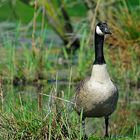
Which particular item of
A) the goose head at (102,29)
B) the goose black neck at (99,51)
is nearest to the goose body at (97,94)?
the goose black neck at (99,51)

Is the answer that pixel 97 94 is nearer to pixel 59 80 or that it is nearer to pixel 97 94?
pixel 97 94

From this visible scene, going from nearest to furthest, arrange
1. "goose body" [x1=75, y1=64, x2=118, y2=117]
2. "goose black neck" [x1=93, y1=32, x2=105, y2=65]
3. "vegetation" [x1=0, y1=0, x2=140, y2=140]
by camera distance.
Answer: "vegetation" [x1=0, y1=0, x2=140, y2=140], "goose body" [x1=75, y1=64, x2=118, y2=117], "goose black neck" [x1=93, y1=32, x2=105, y2=65]

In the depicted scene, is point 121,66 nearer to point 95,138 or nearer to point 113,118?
point 113,118

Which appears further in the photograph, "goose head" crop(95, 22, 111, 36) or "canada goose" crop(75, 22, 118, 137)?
"goose head" crop(95, 22, 111, 36)

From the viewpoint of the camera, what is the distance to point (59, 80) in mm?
14227

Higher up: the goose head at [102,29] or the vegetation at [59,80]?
the goose head at [102,29]

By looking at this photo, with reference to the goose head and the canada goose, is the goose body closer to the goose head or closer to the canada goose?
the canada goose

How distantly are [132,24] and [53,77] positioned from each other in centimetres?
209

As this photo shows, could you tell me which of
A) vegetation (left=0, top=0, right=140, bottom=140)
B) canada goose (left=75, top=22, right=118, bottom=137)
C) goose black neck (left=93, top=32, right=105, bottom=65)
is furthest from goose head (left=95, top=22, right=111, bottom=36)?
vegetation (left=0, top=0, right=140, bottom=140)

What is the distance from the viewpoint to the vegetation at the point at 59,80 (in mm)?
8234

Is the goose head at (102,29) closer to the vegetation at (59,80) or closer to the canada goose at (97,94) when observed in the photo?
the canada goose at (97,94)

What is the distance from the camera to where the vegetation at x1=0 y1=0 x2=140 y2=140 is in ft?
27.0

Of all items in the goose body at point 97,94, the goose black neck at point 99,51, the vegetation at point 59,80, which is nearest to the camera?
the vegetation at point 59,80

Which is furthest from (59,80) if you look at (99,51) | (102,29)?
(102,29)
